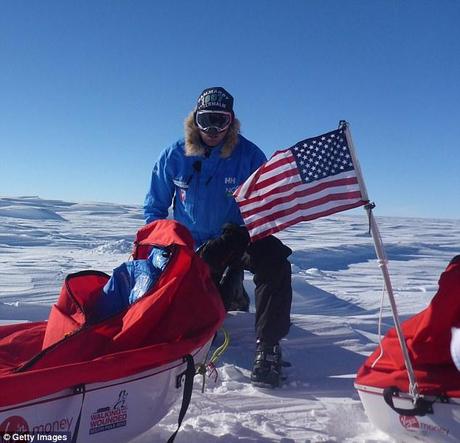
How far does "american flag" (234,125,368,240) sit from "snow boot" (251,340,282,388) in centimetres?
92

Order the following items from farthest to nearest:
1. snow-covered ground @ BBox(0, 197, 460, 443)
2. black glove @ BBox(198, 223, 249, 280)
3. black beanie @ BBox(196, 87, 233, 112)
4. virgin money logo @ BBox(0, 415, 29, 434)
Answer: black beanie @ BBox(196, 87, 233, 112) < black glove @ BBox(198, 223, 249, 280) < snow-covered ground @ BBox(0, 197, 460, 443) < virgin money logo @ BBox(0, 415, 29, 434)

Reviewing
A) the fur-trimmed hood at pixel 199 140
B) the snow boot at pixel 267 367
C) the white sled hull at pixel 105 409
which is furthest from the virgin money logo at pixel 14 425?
the fur-trimmed hood at pixel 199 140

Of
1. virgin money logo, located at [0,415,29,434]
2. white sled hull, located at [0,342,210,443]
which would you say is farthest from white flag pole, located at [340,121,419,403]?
virgin money logo, located at [0,415,29,434]

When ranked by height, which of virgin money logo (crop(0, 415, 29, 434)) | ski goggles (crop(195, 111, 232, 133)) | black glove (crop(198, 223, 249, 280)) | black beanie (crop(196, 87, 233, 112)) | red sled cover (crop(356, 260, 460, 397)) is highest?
black beanie (crop(196, 87, 233, 112))

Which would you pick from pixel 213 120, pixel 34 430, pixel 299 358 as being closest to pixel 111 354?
pixel 34 430

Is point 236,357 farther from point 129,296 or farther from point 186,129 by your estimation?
point 186,129

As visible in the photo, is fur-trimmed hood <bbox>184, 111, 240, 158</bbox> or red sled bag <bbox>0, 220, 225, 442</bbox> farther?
fur-trimmed hood <bbox>184, 111, 240, 158</bbox>

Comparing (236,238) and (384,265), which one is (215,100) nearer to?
(236,238)

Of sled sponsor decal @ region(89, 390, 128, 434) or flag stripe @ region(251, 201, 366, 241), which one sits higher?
flag stripe @ region(251, 201, 366, 241)

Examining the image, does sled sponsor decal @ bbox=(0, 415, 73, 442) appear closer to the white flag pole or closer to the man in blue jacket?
the white flag pole

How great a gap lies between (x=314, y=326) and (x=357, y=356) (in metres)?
0.46

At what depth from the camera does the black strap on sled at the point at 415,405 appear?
1.80 meters

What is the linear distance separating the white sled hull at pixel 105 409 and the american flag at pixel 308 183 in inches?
29.1

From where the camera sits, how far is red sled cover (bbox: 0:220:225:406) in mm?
1612
